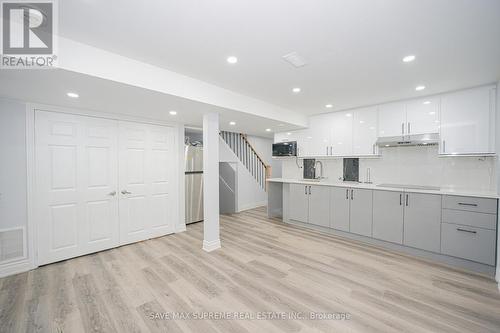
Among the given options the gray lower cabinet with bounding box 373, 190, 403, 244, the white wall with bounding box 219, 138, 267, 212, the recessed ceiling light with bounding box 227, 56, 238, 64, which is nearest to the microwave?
the white wall with bounding box 219, 138, 267, 212

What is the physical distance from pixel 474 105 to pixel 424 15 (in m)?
2.44

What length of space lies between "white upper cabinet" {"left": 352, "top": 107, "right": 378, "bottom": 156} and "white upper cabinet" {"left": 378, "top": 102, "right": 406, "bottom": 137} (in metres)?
0.10

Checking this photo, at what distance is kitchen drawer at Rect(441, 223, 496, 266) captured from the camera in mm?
2537

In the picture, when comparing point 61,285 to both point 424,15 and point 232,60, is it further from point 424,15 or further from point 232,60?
point 424,15

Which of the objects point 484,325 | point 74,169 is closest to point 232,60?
point 74,169

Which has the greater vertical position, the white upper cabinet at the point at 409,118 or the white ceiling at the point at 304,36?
the white ceiling at the point at 304,36

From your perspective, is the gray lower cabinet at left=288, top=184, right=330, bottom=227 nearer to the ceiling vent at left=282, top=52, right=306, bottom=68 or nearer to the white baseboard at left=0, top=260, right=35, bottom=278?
the ceiling vent at left=282, top=52, right=306, bottom=68

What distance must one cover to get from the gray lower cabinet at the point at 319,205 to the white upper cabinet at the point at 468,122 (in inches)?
76.9

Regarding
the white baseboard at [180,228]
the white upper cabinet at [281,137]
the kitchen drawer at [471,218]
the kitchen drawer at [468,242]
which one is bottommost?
the white baseboard at [180,228]

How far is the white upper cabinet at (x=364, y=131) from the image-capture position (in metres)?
3.85

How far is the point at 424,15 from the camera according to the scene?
4.96 feet

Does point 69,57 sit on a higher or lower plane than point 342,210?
higher

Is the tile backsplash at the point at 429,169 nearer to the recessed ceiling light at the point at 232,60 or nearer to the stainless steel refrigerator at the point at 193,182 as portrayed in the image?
the recessed ceiling light at the point at 232,60

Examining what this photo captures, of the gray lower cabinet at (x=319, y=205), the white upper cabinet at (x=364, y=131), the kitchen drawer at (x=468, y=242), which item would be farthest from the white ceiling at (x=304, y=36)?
the gray lower cabinet at (x=319, y=205)
